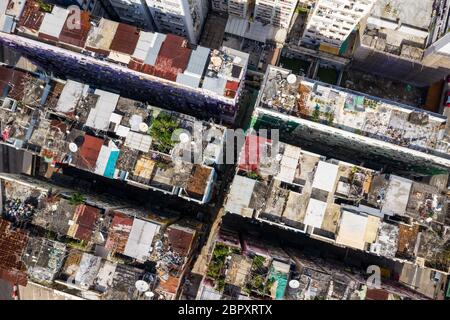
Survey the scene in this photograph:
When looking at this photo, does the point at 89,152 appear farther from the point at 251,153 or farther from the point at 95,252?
the point at 251,153

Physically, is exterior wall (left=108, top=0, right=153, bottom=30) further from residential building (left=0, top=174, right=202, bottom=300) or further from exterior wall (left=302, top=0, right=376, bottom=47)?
residential building (left=0, top=174, right=202, bottom=300)

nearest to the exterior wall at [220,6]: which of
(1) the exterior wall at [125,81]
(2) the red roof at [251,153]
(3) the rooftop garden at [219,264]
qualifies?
(1) the exterior wall at [125,81]

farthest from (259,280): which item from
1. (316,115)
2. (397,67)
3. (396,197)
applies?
(397,67)

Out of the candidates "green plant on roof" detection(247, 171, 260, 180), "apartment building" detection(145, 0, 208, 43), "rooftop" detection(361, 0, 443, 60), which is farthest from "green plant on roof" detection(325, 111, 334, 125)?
"apartment building" detection(145, 0, 208, 43)

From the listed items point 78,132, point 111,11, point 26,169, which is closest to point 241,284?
point 78,132

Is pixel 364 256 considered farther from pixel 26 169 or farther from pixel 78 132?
pixel 26 169

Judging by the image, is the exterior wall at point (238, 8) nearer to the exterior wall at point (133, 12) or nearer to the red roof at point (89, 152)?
the exterior wall at point (133, 12)
